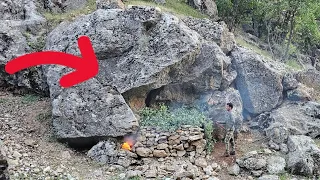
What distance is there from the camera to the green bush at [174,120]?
13281 mm

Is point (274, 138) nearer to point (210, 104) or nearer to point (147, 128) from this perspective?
point (210, 104)

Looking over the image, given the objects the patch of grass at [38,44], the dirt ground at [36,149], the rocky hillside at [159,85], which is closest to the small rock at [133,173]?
the rocky hillside at [159,85]

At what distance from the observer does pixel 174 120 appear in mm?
13312

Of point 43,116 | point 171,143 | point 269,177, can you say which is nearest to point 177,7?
point 43,116

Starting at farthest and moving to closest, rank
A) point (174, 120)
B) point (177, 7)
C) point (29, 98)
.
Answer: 1. point (177, 7)
2. point (29, 98)
3. point (174, 120)

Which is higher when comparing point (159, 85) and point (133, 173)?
point (159, 85)

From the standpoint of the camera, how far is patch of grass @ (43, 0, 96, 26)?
1849 centimetres

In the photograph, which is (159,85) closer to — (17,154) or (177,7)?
(17,154)

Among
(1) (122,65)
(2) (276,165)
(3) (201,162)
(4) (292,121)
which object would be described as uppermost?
(1) (122,65)

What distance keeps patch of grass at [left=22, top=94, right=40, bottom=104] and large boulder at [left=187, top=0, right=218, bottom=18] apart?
15012 mm

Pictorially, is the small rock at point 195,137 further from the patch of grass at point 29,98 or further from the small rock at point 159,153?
the patch of grass at point 29,98

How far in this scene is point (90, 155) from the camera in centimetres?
1262

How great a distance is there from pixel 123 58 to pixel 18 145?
4.75 metres

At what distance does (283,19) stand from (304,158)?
19600 millimetres
